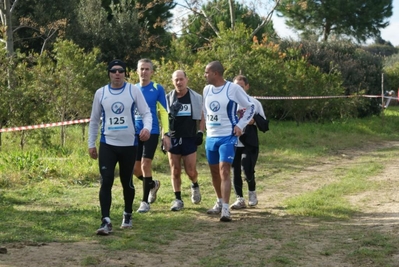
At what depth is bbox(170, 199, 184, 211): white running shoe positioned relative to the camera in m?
9.55

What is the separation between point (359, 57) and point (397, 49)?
51570 mm

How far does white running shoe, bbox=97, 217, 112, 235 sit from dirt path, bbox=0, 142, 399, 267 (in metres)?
0.45

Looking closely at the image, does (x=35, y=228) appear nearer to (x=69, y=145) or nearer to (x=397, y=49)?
(x=69, y=145)

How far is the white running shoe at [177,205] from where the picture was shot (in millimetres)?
9555

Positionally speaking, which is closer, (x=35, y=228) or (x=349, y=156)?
(x=35, y=228)

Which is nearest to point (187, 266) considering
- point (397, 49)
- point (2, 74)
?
point (2, 74)

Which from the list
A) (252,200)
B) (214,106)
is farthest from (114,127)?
(252,200)

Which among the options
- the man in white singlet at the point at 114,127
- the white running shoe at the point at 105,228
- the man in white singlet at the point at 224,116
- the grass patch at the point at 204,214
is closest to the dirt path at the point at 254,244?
the grass patch at the point at 204,214

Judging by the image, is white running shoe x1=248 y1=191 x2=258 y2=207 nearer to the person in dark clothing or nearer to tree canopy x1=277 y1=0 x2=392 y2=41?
the person in dark clothing

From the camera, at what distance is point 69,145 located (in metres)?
15.4

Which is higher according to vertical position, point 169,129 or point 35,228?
point 169,129

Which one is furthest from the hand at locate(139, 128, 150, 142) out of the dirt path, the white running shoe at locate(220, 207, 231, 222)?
the white running shoe at locate(220, 207, 231, 222)

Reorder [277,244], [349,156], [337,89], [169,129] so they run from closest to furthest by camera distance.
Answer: [277,244], [169,129], [349,156], [337,89]

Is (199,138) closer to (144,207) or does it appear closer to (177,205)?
(177,205)
